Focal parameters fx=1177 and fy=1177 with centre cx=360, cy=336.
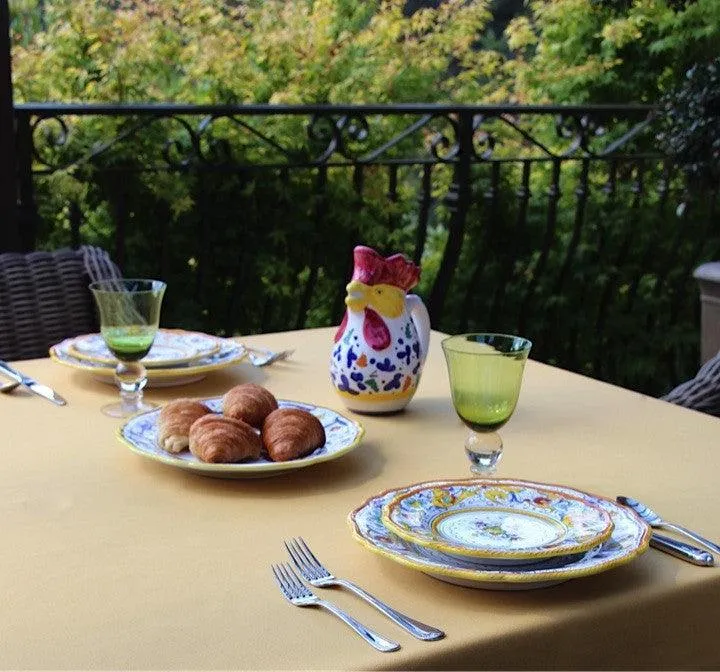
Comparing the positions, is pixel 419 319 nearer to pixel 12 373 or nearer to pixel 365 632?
pixel 12 373

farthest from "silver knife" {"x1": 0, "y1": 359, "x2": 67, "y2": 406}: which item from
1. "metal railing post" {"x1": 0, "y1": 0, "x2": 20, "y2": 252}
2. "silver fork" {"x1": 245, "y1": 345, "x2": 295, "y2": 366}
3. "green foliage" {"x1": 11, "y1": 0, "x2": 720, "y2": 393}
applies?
"green foliage" {"x1": 11, "y1": 0, "x2": 720, "y2": 393}

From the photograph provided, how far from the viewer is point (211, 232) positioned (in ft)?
12.2

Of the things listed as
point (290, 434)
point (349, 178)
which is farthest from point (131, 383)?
point (349, 178)

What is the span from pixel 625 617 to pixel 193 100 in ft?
11.3

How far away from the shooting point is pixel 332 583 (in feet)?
3.28

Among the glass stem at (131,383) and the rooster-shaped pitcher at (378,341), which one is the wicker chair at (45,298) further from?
the rooster-shaped pitcher at (378,341)

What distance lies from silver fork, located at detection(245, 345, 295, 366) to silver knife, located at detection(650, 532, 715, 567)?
2.82ft

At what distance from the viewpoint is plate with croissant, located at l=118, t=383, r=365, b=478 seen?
126 cm

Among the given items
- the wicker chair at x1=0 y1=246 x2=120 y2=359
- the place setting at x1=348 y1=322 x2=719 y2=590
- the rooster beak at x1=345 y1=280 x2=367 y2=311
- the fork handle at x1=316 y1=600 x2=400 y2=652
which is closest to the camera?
the fork handle at x1=316 y1=600 x2=400 y2=652

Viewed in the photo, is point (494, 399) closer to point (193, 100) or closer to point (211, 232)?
point (211, 232)

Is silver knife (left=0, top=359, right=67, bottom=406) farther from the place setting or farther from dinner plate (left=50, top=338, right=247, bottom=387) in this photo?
the place setting

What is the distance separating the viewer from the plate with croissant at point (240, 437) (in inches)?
49.5

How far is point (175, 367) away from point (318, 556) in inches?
28.5

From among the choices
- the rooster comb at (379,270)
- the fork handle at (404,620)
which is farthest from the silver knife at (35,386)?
Answer: the fork handle at (404,620)
